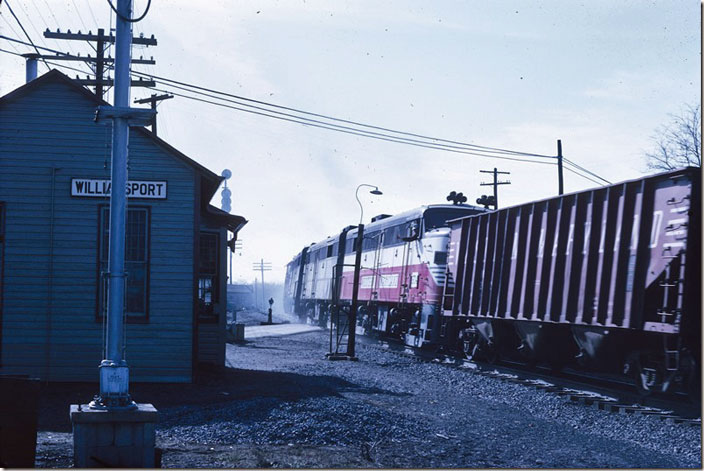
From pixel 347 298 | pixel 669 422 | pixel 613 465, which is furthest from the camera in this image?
pixel 347 298

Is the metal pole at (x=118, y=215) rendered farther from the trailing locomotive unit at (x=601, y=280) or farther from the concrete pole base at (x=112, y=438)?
the trailing locomotive unit at (x=601, y=280)

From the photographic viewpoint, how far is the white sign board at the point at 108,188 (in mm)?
13930

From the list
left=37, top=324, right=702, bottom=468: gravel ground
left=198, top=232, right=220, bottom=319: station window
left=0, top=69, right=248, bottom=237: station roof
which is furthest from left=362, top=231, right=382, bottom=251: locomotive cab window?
left=0, top=69, right=248, bottom=237: station roof

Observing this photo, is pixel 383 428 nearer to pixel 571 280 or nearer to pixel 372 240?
pixel 571 280

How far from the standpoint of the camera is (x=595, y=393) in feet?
44.0

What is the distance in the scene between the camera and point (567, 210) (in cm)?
1437

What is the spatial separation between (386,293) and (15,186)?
1335 centimetres

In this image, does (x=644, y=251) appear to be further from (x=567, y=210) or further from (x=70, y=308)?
(x=70, y=308)

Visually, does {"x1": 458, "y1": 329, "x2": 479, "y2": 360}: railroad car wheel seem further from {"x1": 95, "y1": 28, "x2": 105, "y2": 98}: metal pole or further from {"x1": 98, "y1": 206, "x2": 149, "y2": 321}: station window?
{"x1": 95, "y1": 28, "x2": 105, "y2": 98}: metal pole

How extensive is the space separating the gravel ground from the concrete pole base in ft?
2.13

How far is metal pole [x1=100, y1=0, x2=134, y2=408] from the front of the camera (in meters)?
7.12

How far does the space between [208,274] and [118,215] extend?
34.7 feet

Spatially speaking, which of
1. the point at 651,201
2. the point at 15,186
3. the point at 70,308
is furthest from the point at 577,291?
the point at 15,186

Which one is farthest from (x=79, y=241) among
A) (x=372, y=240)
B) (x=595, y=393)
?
(x=372, y=240)
